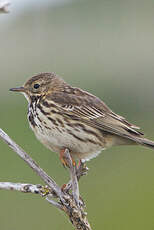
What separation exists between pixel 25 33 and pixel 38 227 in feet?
64.2

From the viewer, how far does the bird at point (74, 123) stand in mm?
7203

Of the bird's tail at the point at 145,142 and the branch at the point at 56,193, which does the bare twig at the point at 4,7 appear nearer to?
the branch at the point at 56,193

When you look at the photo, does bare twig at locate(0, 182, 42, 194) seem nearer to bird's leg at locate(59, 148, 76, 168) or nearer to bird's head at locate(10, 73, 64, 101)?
bird's leg at locate(59, 148, 76, 168)

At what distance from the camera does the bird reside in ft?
23.6

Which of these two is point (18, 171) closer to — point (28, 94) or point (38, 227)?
point (38, 227)

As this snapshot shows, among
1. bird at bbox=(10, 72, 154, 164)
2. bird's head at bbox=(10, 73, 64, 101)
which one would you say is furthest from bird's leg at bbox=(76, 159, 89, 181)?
bird's head at bbox=(10, 73, 64, 101)

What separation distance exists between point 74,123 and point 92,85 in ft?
37.9

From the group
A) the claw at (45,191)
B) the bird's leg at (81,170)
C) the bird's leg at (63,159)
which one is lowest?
the bird's leg at (81,170)

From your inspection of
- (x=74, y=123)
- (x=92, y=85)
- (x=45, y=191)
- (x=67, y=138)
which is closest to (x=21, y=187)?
(x=45, y=191)

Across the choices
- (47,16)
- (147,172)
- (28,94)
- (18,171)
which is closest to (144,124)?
(147,172)

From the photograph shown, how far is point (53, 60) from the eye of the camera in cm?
2439

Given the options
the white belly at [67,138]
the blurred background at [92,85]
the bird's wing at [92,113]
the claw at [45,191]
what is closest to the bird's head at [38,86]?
the bird's wing at [92,113]

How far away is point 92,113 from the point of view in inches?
297

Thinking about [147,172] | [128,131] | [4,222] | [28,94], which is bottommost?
[147,172]
